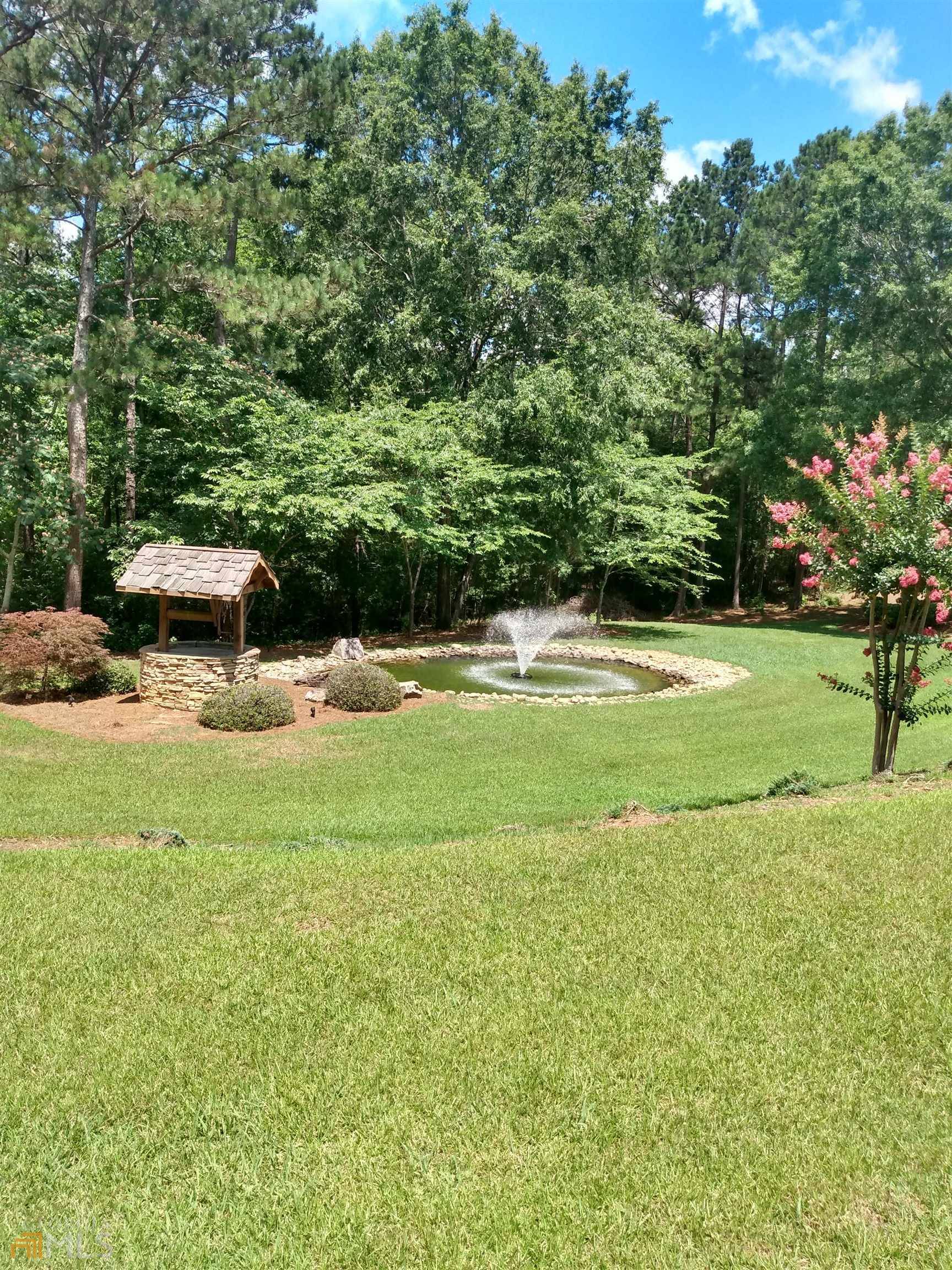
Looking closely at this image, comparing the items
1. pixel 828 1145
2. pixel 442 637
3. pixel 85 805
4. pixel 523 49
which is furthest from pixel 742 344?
pixel 828 1145

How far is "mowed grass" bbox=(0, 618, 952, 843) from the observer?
7547 millimetres

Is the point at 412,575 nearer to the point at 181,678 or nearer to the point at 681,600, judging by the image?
the point at 181,678

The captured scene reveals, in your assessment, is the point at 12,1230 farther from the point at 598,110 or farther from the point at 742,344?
the point at 742,344

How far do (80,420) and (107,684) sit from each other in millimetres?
5634

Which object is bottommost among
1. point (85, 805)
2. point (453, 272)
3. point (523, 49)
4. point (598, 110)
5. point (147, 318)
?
point (85, 805)

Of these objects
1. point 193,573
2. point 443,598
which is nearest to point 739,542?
point 443,598

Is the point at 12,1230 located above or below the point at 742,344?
below

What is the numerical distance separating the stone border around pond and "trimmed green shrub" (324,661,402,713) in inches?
48.1

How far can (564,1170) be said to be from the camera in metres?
2.87

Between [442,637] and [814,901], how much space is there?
16819 millimetres

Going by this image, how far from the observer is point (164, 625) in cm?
1330

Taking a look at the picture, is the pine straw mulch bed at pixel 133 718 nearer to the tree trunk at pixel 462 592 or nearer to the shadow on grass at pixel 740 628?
the tree trunk at pixel 462 592

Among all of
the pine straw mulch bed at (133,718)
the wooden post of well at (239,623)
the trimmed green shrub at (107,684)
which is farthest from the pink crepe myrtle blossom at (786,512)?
the trimmed green shrub at (107,684)

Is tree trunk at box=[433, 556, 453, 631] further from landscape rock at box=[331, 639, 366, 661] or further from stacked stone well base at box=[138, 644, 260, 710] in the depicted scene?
stacked stone well base at box=[138, 644, 260, 710]
